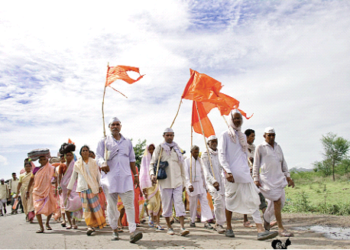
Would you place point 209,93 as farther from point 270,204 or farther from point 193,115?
point 270,204

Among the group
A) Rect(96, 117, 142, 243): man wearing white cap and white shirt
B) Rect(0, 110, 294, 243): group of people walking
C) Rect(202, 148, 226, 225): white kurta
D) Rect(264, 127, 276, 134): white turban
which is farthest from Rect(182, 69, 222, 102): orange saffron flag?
Rect(96, 117, 142, 243): man wearing white cap and white shirt

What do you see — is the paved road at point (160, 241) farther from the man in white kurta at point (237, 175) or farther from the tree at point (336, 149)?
the tree at point (336, 149)

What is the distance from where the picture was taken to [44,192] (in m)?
8.58

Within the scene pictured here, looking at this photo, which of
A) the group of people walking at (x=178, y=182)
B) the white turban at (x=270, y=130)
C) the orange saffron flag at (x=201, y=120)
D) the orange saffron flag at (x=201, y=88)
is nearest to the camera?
the group of people walking at (x=178, y=182)

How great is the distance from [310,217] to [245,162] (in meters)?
3.66

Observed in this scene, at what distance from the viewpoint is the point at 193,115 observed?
28.2ft

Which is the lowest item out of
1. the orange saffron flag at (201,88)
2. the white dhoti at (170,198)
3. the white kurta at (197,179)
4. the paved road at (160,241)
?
the paved road at (160,241)

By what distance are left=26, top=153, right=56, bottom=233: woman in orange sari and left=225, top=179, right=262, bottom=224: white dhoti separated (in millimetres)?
4962

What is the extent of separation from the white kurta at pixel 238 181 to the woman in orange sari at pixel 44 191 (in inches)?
195

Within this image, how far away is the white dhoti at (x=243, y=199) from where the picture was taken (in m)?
5.93

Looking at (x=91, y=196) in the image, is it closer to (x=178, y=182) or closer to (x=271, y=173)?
(x=178, y=182)

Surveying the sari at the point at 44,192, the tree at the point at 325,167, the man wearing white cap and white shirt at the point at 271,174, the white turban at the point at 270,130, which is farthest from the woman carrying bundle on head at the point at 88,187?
the tree at the point at 325,167

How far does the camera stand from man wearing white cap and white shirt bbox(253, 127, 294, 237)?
639 centimetres

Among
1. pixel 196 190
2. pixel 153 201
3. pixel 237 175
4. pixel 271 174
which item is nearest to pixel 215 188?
pixel 237 175
